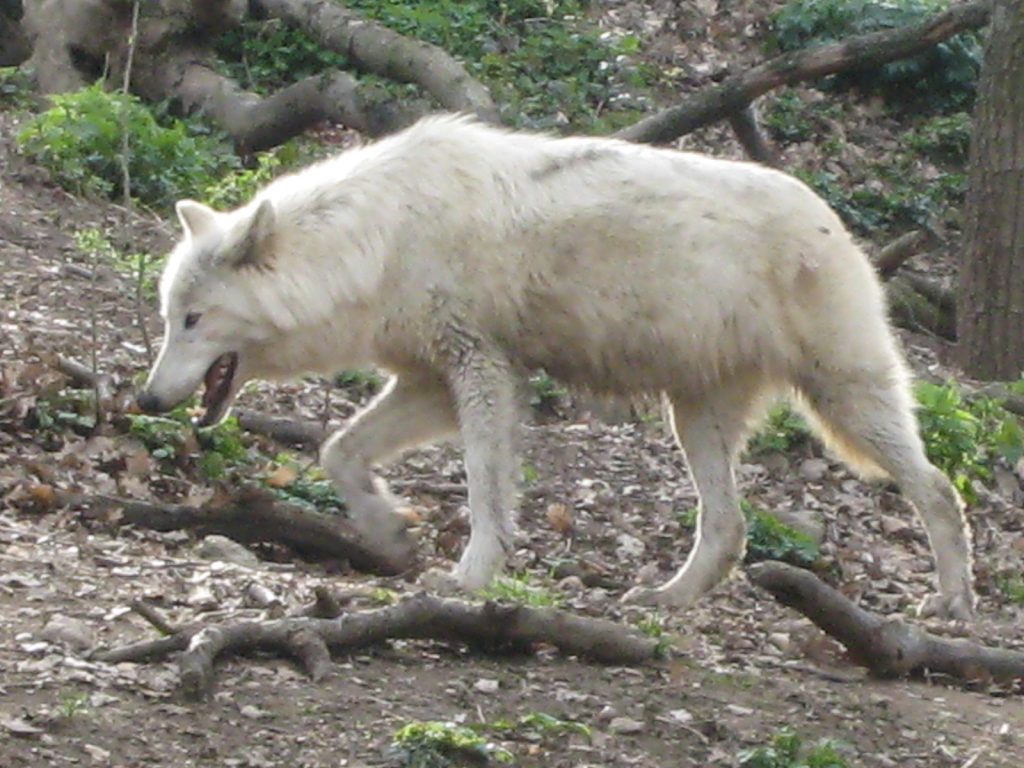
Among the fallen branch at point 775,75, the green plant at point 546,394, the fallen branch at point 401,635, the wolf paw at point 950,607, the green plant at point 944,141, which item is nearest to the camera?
the fallen branch at point 401,635

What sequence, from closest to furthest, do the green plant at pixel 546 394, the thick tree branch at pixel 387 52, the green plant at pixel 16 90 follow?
1. the green plant at pixel 546 394
2. the thick tree branch at pixel 387 52
3. the green plant at pixel 16 90

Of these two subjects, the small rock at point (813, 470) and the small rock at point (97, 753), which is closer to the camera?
the small rock at point (97, 753)

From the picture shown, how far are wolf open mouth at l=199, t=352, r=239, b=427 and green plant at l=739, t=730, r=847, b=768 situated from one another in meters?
2.88

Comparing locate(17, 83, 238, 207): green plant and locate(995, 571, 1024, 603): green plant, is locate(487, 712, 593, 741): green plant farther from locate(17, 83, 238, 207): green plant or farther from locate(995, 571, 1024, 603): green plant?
locate(17, 83, 238, 207): green plant

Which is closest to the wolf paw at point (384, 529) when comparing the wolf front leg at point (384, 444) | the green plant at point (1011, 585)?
the wolf front leg at point (384, 444)

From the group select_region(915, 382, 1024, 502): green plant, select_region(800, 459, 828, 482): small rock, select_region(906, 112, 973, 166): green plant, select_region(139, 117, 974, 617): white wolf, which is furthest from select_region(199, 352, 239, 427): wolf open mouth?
select_region(906, 112, 973, 166): green plant

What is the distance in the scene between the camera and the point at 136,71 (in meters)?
13.6

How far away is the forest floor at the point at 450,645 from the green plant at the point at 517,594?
0.52ft

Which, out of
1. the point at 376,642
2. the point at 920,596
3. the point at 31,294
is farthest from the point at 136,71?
the point at 376,642

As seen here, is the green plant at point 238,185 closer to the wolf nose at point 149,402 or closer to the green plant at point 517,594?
the wolf nose at point 149,402

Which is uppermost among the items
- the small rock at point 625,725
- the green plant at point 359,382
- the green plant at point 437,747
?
the green plant at point 359,382

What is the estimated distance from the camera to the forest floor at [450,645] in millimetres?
4699

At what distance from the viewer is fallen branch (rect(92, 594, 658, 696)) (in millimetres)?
4918

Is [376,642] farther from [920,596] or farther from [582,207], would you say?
[920,596]
